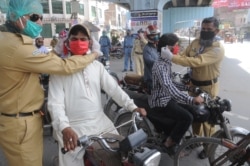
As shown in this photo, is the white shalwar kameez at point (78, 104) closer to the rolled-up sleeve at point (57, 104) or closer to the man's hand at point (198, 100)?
the rolled-up sleeve at point (57, 104)

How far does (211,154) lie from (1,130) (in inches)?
88.3

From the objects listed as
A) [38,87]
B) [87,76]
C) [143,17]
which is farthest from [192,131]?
[143,17]

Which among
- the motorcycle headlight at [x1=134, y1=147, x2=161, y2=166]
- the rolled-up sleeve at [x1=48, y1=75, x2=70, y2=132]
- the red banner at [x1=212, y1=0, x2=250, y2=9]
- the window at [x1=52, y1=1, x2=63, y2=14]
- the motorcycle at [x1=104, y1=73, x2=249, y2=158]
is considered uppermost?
the window at [x1=52, y1=1, x2=63, y2=14]

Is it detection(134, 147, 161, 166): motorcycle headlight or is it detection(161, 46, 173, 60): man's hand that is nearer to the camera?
detection(134, 147, 161, 166): motorcycle headlight

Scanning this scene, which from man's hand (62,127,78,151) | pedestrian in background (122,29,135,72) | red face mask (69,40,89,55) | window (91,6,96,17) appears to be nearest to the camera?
man's hand (62,127,78,151)

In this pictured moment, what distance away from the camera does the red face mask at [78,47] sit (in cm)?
215

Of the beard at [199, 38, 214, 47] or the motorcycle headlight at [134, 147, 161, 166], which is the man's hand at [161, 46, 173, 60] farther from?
the motorcycle headlight at [134, 147, 161, 166]

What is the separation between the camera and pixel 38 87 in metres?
2.04

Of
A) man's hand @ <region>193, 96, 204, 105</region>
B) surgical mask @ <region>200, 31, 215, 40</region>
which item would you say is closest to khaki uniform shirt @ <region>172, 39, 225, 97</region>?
surgical mask @ <region>200, 31, 215, 40</region>

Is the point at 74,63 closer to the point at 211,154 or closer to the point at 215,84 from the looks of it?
the point at 211,154

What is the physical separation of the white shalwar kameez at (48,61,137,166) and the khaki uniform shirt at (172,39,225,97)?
4.39 feet

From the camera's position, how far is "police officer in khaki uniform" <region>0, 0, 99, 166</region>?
72.8 inches

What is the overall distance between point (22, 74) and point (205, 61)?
2.29 metres

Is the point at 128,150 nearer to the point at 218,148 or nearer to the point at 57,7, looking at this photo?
the point at 218,148
